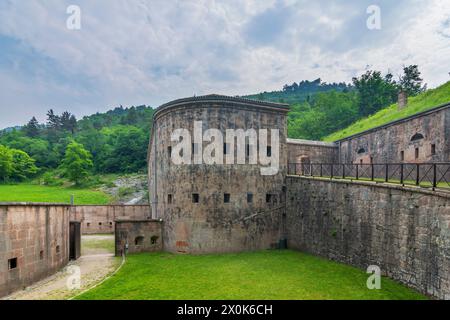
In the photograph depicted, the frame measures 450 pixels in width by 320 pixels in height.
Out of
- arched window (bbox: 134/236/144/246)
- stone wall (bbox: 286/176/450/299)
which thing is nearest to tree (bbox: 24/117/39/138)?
Answer: arched window (bbox: 134/236/144/246)

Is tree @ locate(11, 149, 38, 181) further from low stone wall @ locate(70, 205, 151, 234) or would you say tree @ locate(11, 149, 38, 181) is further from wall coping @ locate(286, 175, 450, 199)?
wall coping @ locate(286, 175, 450, 199)

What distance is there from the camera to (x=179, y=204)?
18.0 m

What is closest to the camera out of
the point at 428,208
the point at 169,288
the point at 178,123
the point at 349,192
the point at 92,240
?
the point at 428,208

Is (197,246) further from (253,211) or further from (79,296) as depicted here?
(79,296)

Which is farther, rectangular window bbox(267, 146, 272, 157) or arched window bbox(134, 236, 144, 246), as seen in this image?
rectangular window bbox(267, 146, 272, 157)

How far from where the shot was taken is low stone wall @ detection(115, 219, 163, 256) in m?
18.1

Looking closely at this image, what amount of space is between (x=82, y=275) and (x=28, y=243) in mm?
3433

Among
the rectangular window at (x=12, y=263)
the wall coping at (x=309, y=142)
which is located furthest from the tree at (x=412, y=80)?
the rectangular window at (x=12, y=263)

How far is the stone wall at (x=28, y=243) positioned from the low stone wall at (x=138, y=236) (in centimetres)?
346

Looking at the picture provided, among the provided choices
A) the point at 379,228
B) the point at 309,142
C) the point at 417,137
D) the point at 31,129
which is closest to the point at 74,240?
the point at 379,228

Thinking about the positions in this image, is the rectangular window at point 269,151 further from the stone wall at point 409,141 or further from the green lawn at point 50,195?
the green lawn at point 50,195

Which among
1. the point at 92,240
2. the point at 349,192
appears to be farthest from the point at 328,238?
the point at 92,240

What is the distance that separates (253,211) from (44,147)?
65518 millimetres

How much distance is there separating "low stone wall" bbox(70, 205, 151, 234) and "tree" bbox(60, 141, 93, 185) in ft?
76.3
